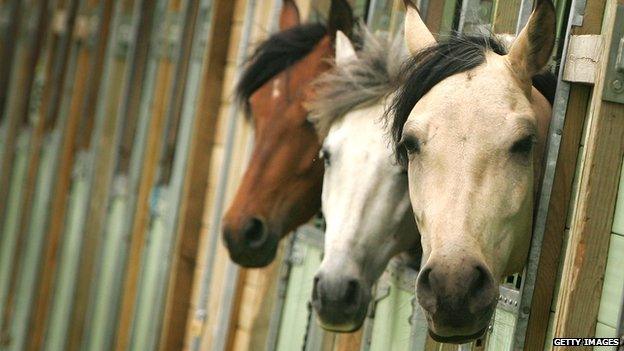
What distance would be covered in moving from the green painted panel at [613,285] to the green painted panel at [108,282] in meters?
4.63

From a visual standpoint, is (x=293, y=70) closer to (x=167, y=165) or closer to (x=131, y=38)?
(x=167, y=165)

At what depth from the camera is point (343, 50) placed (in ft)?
13.4

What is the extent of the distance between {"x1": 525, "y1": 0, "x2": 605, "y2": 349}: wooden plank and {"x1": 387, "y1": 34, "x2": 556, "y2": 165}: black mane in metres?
0.14

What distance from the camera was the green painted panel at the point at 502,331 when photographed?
136 inches

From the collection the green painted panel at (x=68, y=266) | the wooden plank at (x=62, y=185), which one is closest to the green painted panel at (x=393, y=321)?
the green painted panel at (x=68, y=266)

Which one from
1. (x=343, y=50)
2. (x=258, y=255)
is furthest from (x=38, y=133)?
(x=343, y=50)

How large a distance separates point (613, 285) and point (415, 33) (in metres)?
0.87

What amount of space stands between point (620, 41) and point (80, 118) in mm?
5752

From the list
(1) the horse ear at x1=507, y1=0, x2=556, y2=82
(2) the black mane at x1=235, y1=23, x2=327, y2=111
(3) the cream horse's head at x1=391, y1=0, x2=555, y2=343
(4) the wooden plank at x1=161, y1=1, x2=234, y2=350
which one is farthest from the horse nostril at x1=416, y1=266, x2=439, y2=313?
(4) the wooden plank at x1=161, y1=1, x2=234, y2=350

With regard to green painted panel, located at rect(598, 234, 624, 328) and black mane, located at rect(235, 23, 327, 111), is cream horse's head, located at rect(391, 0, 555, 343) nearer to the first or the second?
green painted panel, located at rect(598, 234, 624, 328)

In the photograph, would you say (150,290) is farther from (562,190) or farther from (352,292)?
(562,190)

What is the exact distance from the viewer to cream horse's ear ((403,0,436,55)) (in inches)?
134

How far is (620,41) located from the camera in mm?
3041

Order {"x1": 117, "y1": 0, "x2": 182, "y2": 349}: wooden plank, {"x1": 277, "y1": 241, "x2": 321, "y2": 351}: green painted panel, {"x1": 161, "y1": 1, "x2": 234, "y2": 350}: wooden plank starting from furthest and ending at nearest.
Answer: {"x1": 117, "y1": 0, "x2": 182, "y2": 349}: wooden plank < {"x1": 161, "y1": 1, "x2": 234, "y2": 350}: wooden plank < {"x1": 277, "y1": 241, "x2": 321, "y2": 351}: green painted panel
